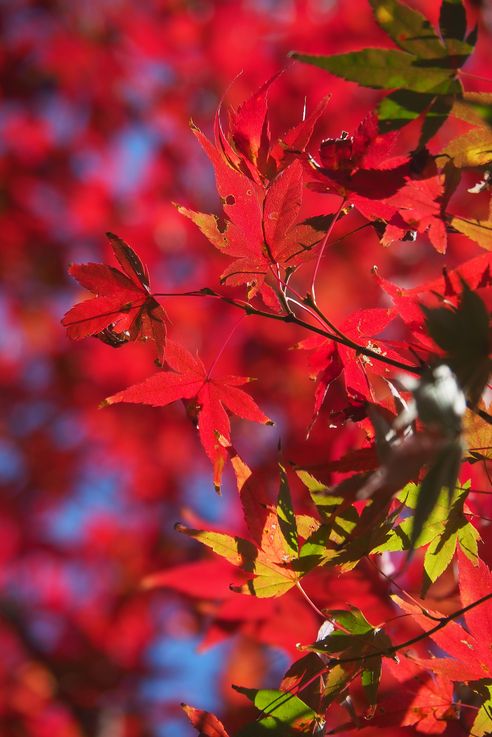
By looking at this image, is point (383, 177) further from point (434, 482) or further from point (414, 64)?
point (434, 482)

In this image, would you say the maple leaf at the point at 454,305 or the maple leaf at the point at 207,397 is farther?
the maple leaf at the point at 207,397

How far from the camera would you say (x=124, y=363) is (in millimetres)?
3027

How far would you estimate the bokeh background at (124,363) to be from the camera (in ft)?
9.48

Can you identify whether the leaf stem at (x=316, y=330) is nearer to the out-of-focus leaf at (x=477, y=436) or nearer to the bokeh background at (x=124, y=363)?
the out-of-focus leaf at (x=477, y=436)

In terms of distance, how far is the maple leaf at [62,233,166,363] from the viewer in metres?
0.60

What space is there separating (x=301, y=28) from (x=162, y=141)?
3.44 ft

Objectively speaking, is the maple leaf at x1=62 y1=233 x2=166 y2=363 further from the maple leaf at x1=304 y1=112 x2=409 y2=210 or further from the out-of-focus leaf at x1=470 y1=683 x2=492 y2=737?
the out-of-focus leaf at x1=470 y1=683 x2=492 y2=737

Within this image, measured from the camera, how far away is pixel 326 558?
1.77 ft

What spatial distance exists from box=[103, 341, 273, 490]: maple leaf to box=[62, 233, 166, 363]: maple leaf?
0.03m

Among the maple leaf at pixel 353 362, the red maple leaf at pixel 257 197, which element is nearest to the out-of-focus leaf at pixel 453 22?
the red maple leaf at pixel 257 197

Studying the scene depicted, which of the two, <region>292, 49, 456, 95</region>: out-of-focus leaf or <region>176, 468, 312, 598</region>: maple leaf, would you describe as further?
<region>176, 468, 312, 598</region>: maple leaf

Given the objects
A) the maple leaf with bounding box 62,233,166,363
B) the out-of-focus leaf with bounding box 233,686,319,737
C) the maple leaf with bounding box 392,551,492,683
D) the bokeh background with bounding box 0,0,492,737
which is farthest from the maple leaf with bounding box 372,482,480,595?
the bokeh background with bounding box 0,0,492,737

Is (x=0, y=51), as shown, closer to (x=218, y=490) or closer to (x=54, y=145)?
(x=54, y=145)

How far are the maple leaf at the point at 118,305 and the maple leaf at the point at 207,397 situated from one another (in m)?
0.03
